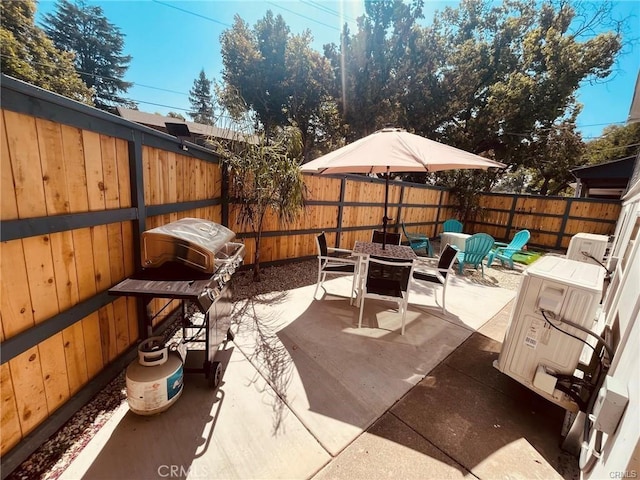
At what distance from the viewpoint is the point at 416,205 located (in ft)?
27.0

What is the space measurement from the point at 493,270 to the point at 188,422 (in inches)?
255

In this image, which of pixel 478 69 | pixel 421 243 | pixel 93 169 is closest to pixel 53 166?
pixel 93 169

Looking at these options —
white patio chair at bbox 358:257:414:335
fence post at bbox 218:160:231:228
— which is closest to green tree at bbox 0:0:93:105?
fence post at bbox 218:160:231:228

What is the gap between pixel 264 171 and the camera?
12.0ft

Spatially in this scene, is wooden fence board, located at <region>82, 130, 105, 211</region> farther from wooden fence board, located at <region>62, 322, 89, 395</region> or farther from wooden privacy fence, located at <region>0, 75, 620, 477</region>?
wooden fence board, located at <region>62, 322, 89, 395</region>

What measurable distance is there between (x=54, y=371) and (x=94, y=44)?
3947 cm

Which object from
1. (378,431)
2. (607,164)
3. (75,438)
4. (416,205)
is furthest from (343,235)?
(607,164)

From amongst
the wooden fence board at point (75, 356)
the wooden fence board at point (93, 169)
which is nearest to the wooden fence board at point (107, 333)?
the wooden fence board at point (75, 356)

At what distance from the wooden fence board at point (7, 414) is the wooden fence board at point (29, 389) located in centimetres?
2

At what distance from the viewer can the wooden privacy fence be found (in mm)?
1268

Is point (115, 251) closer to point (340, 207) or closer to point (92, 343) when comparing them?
point (92, 343)

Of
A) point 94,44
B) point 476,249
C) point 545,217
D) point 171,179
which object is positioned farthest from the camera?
point 94,44

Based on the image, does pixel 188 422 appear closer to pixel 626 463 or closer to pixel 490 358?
pixel 626 463

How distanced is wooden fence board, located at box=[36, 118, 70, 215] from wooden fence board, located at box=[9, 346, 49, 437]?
0.79m
